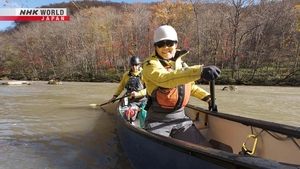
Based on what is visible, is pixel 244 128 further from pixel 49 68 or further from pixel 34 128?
pixel 49 68

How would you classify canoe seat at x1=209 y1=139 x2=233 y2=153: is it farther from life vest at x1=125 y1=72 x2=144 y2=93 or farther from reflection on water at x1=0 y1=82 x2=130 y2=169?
life vest at x1=125 y1=72 x2=144 y2=93

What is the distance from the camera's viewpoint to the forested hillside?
3162 cm

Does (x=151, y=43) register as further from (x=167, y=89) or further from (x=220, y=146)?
(x=167, y=89)

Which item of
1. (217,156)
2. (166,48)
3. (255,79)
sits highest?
(166,48)

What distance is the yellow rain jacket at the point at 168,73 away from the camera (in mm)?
3732

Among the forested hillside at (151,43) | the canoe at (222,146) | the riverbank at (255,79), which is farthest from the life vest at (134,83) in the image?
the forested hillside at (151,43)

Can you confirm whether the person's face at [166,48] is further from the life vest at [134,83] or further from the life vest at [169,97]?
→ the life vest at [134,83]

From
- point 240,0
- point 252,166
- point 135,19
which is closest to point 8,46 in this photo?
point 135,19

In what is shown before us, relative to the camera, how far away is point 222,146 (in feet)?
16.8

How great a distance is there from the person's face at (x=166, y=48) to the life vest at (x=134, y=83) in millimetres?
4487

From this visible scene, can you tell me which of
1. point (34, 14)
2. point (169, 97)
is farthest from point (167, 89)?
point (34, 14)

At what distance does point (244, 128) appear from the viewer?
187 inches

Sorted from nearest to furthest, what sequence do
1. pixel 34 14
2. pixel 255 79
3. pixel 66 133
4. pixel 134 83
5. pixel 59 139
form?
1. pixel 59 139
2. pixel 66 133
3. pixel 134 83
4. pixel 34 14
5. pixel 255 79

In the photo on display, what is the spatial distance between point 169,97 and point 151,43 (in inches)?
1356
